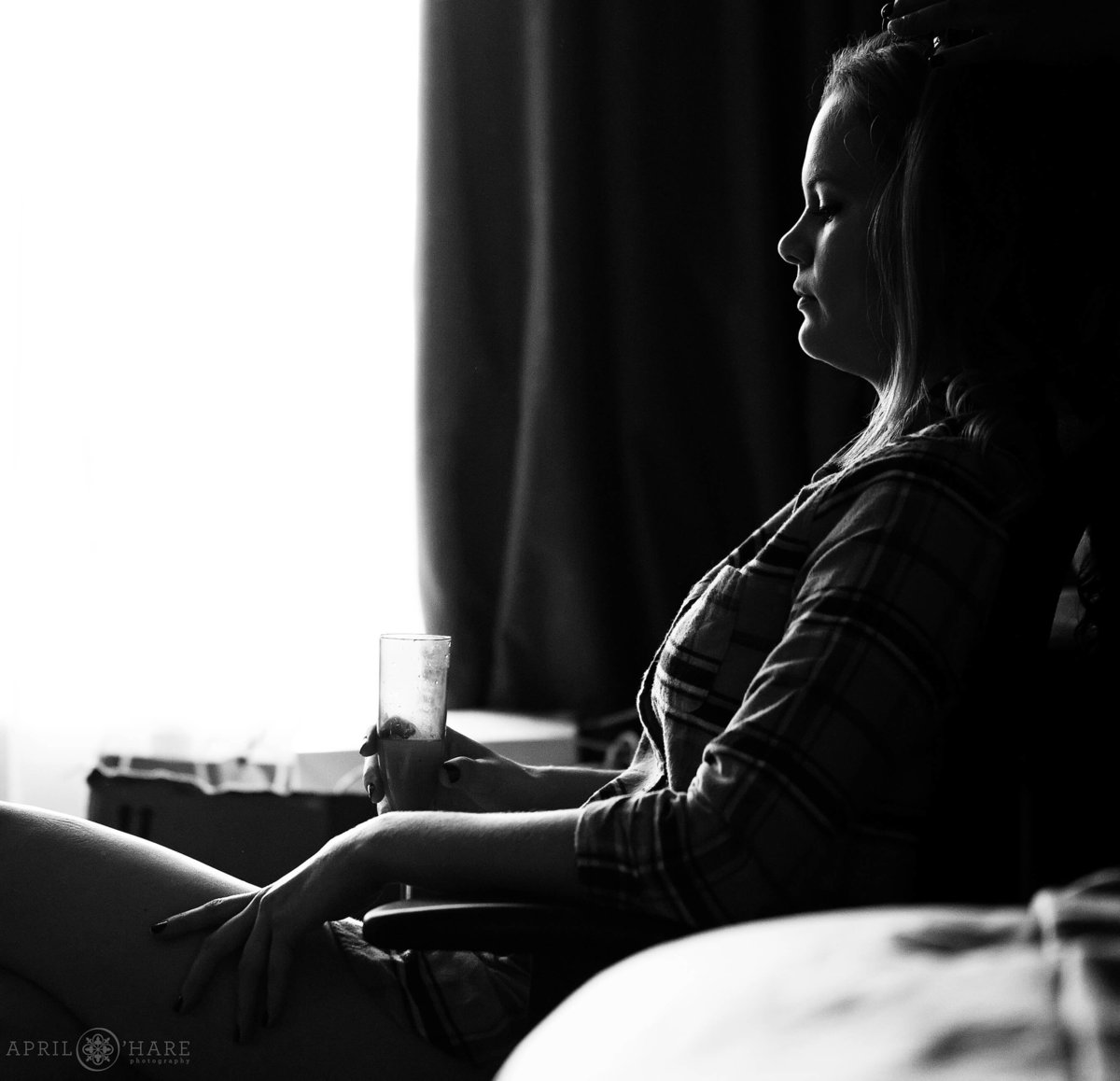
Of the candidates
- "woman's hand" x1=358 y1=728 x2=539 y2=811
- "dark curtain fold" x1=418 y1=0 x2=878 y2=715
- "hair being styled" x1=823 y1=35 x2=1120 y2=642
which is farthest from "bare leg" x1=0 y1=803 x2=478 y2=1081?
"dark curtain fold" x1=418 y1=0 x2=878 y2=715

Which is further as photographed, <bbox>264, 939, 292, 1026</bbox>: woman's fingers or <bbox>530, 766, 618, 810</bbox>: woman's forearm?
<bbox>530, 766, 618, 810</bbox>: woman's forearm

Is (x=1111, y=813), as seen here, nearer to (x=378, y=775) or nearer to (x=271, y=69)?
(x=378, y=775)

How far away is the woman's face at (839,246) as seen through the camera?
3.63ft

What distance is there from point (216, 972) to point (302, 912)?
91mm

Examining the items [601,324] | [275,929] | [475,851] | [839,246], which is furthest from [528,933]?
[601,324]

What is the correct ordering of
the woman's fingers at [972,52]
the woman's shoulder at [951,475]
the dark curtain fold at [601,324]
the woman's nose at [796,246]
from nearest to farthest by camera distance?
1. the woman's shoulder at [951,475]
2. the woman's fingers at [972,52]
3. the woman's nose at [796,246]
4. the dark curtain fold at [601,324]

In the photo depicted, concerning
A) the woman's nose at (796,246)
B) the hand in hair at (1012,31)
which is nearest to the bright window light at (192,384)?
the woman's nose at (796,246)

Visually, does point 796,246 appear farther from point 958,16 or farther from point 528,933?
point 528,933

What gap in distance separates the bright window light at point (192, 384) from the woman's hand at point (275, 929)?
1.46 m

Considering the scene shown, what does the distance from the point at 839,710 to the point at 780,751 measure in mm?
48

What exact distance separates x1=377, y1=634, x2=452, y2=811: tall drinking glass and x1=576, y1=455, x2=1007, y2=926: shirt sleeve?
10.1 inches

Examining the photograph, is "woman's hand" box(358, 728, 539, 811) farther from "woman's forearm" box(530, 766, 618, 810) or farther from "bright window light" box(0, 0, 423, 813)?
"bright window light" box(0, 0, 423, 813)

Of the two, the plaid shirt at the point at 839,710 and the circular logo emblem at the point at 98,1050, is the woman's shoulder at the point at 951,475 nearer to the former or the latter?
the plaid shirt at the point at 839,710

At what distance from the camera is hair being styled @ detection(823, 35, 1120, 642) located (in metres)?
1.02
